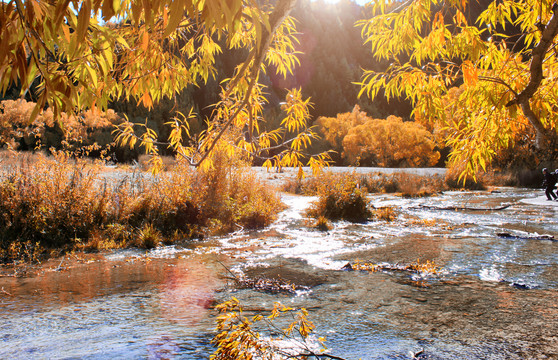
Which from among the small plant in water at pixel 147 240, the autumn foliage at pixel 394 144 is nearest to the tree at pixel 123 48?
the small plant in water at pixel 147 240

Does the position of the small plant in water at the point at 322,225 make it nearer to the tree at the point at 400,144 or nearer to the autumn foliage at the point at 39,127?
the autumn foliage at the point at 39,127

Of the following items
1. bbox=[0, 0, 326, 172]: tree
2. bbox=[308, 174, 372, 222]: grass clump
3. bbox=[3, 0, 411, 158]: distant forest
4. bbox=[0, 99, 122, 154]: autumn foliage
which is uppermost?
bbox=[3, 0, 411, 158]: distant forest

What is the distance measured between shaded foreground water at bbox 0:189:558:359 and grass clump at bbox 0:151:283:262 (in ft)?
2.83

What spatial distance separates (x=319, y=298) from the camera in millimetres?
4605

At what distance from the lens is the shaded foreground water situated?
131 inches

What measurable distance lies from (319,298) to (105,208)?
573 cm

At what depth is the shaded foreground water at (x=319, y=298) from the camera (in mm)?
3336

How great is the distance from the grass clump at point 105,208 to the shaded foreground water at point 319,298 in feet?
2.83

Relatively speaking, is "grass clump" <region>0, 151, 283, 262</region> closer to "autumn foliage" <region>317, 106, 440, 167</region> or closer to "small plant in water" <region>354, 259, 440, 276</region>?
"small plant in water" <region>354, 259, 440, 276</region>

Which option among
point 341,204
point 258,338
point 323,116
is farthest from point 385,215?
point 323,116

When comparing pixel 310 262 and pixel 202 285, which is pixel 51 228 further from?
pixel 310 262

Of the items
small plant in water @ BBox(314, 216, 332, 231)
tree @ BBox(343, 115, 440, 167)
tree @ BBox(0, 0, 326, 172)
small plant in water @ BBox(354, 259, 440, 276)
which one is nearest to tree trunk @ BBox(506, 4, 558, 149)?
tree @ BBox(0, 0, 326, 172)

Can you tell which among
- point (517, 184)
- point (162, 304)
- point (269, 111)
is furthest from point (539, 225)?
point (269, 111)

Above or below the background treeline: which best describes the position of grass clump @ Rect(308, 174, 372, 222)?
below
